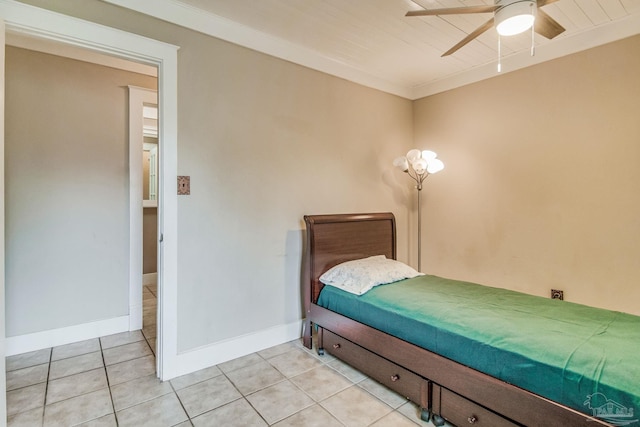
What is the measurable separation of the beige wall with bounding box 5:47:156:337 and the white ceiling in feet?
4.14

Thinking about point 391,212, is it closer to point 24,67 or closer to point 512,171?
point 512,171

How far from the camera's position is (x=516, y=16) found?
61.9 inches

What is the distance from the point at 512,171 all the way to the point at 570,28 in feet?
3.80

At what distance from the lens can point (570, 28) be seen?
8.16 ft

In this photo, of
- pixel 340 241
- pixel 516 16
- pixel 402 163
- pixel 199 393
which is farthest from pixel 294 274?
pixel 516 16

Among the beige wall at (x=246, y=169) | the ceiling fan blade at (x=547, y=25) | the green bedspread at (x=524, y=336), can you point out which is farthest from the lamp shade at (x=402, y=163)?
the ceiling fan blade at (x=547, y=25)

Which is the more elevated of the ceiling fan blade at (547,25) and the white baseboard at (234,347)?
the ceiling fan blade at (547,25)

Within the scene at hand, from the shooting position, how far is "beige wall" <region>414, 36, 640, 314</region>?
2410 mm

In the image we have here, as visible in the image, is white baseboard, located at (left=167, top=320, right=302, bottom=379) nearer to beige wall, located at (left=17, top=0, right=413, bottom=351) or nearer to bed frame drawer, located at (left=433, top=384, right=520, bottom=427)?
beige wall, located at (left=17, top=0, right=413, bottom=351)

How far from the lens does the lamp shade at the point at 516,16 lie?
1555mm

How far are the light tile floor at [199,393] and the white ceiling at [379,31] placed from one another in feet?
8.10

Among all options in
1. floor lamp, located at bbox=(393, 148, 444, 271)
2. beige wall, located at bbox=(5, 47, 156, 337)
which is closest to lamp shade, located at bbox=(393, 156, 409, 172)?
floor lamp, located at bbox=(393, 148, 444, 271)

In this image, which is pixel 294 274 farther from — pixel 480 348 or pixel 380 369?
pixel 480 348

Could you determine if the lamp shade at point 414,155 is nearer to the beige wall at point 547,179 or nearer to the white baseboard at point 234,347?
the beige wall at point 547,179
